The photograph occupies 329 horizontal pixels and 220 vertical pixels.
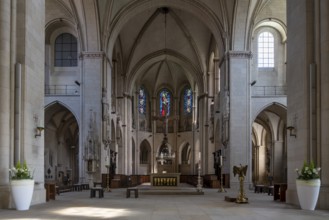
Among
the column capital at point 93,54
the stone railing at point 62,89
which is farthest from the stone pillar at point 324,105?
the stone railing at point 62,89

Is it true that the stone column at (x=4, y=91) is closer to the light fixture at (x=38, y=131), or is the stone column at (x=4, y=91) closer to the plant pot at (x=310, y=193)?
the light fixture at (x=38, y=131)

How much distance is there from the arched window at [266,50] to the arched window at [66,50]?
14.1m

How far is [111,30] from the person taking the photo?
107 feet

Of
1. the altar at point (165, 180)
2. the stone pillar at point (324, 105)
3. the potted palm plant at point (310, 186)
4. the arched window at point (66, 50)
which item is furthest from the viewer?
the arched window at point (66, 50)

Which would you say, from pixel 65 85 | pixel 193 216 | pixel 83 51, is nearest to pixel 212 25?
pixel 83 51

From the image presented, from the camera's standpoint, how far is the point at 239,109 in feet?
98.3

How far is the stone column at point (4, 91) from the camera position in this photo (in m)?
12.9

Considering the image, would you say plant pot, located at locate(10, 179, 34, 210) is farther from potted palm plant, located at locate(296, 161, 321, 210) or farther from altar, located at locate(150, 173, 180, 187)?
altar, located at locate(150, 173, 180, 187)

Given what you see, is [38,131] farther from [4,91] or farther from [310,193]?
[310,193]

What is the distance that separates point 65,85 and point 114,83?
344 inches

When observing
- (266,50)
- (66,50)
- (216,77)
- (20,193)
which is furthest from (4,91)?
(216,77)

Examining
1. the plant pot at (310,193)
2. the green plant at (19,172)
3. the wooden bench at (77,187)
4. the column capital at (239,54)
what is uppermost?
the column capital at (239,54)

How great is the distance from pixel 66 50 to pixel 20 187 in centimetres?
2325

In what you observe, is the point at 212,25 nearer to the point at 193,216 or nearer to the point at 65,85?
the point at 65,85
